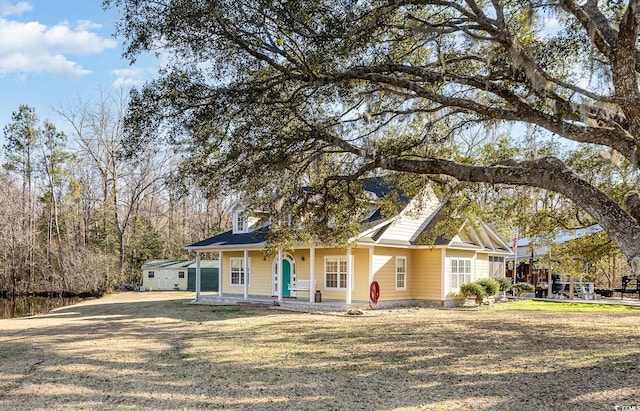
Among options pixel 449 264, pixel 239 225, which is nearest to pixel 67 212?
pixel 239 225

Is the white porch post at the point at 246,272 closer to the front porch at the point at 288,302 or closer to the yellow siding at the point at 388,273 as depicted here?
the front porch at the point at 288,302

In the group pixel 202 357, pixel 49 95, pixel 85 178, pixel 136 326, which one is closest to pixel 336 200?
pixel 202 357

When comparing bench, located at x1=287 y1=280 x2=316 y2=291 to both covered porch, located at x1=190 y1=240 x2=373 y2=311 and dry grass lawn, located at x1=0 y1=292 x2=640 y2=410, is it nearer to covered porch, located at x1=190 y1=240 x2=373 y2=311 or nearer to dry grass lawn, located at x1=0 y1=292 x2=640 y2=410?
covered porch, located at x1=190 y1=240 x2=373 y2=311

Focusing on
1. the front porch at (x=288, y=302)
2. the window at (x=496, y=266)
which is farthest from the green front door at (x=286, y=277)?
the window at (x=496, y=266)

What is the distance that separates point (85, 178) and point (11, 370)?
35.0 meters

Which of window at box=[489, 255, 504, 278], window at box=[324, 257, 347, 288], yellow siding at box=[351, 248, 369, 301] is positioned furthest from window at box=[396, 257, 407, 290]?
window at box=[489, 255, 504, 278]

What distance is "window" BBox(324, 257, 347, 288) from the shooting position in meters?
19.7

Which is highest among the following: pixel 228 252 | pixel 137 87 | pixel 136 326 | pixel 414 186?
pixel 137 87

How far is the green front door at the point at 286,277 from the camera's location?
21484mm

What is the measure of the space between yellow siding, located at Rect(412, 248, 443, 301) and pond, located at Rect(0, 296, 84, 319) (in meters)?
16.7

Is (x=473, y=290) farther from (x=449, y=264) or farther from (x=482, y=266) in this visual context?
(x=482, y=266)

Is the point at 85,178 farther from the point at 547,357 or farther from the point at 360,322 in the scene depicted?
the point at 547,357

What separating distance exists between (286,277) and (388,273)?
175 inches

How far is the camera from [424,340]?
11070mm
